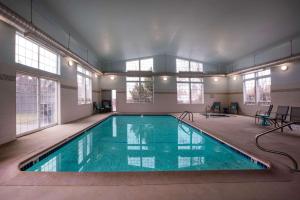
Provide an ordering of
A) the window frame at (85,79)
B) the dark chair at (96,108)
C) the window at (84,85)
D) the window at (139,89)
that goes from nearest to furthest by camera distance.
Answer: the window frame at (85,79), the window at (84,85), the dark chair at (96,108), the window at (139,89)

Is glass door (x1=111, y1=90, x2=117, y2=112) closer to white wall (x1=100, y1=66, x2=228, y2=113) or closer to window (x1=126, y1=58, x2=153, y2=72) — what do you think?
white wall (x1=100, y1=66, x2=228, y2=113)

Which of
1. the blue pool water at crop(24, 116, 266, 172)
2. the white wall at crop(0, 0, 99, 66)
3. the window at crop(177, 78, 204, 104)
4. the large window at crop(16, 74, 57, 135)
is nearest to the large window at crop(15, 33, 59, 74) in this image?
the large window at crop(16, 74, 57, 135)

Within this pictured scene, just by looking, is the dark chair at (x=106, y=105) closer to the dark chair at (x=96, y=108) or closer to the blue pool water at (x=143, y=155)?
the dark chair at (x=96, y=108)

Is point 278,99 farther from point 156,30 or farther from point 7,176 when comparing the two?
point 7,176

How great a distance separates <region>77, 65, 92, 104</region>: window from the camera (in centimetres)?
907

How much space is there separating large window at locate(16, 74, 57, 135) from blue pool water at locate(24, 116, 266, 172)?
153cm

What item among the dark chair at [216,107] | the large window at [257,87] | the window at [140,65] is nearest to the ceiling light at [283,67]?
the large window at [257,87]

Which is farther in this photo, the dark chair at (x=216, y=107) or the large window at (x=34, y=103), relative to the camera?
the dark chair at (x=216, y=107)

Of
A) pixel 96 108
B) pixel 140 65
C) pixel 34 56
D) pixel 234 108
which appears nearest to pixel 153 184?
pixel 34 56

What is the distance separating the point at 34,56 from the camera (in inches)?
214

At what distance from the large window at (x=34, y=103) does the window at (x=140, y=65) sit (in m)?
6.52

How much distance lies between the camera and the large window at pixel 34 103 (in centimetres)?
490

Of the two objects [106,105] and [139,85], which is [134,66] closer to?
[139,85]

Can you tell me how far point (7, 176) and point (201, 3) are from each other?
5888 mm
